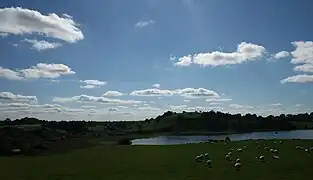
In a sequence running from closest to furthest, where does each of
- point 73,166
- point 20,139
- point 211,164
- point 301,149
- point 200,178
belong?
point 200,178 → point 211,164 → point 73,166 → point 301,149 → point 20,139

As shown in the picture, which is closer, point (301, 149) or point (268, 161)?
point (268, 161)

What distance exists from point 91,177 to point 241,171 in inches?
427

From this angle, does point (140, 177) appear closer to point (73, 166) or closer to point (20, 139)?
point (73, 166)

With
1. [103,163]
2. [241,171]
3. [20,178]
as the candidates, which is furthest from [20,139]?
[241,171]

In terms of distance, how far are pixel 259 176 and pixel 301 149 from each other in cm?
1821

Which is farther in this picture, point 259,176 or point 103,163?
point 103,163

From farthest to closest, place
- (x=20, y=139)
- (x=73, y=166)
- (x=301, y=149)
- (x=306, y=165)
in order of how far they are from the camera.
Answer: (x=20, y=139) → (x=301, y=149) → (x=73, y=166) → (x=306, y=165)

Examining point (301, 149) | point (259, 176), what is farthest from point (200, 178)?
point (301, 149)

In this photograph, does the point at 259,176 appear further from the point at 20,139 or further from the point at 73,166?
the point at 20,139

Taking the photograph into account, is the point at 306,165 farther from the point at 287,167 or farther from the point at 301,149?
the point at 301,149

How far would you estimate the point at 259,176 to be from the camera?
2570cm

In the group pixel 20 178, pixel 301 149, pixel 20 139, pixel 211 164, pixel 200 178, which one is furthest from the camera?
pixel 20 139

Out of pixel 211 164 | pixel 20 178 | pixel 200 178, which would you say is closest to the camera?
pixel 200 178

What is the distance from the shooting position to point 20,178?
1096 inches
